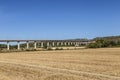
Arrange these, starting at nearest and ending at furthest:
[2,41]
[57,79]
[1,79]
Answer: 1. [57,79]
2. [1,79]
3. [2,41]

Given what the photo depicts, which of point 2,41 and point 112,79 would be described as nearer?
point 112,79

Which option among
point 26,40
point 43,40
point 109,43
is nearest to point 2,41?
point 26,40

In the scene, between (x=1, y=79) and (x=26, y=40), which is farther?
(x=26, y=40)

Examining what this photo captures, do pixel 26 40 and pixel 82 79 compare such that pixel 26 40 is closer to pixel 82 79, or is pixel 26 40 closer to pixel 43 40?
pixel 43 40

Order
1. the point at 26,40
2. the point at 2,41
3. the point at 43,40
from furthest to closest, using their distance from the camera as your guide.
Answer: the point at 43,40
the point at 26,40
the point at 2,41

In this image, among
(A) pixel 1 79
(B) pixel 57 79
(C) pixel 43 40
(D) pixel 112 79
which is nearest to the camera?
(D) pixel 112 79

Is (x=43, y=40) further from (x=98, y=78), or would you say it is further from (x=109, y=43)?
(x=98, y=78)

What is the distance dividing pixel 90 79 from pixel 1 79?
22.2 ft

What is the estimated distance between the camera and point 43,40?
197m

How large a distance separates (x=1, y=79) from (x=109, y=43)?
16159 centimetres

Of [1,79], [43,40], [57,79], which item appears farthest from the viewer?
[43,40]

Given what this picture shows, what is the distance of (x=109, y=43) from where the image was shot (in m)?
179

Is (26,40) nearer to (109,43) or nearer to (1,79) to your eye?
(109,43)

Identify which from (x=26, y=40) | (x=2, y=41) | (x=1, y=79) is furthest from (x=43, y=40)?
(x=1, y=79)
